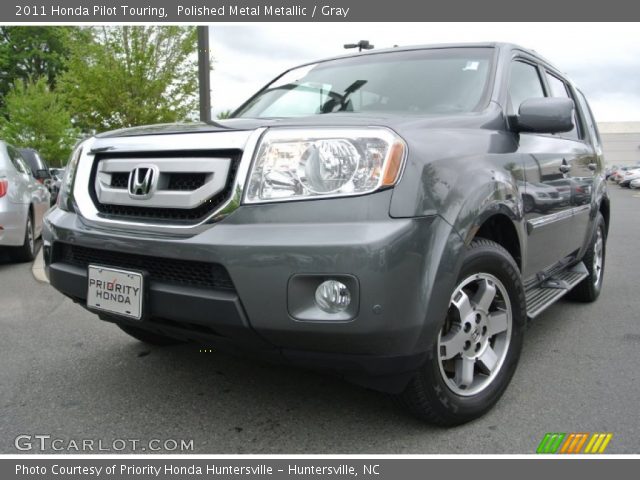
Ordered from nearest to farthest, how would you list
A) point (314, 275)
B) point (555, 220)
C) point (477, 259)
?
point (314, 275)
point (477, 259)
point (555, 220)

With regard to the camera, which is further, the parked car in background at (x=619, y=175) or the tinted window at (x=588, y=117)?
the parked car in background at (x=619, y=175)

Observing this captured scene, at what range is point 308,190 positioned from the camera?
79.9 inches

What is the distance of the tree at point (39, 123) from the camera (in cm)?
2652

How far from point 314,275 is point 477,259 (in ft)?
2.51

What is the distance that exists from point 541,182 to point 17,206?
5416 millimetres

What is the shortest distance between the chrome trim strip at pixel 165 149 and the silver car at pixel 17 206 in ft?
12.8

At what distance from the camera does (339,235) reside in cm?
193

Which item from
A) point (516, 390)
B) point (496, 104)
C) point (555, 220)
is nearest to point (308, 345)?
point (516, 390)

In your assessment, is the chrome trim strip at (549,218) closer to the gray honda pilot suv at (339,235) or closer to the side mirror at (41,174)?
the gray honda pilot suv at (339,235)

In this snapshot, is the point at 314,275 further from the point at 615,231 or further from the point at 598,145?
the point at 615,231

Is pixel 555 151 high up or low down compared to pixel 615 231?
up

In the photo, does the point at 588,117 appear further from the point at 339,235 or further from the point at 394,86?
the point at 339,235

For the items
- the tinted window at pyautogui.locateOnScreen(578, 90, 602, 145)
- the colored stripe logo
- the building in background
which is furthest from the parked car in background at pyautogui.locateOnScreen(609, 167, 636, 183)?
the colored stripe logo

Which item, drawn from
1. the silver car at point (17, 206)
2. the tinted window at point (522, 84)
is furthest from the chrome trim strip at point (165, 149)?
the silver car at point (17, 206)
